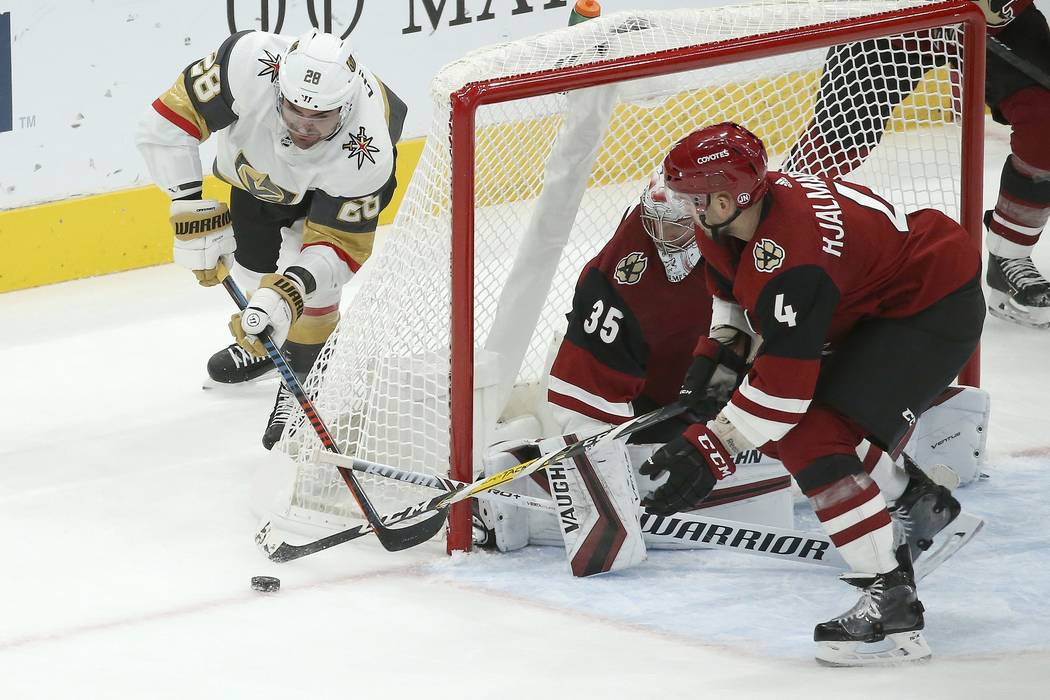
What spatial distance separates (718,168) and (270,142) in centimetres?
144

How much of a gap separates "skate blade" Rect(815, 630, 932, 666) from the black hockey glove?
469mm

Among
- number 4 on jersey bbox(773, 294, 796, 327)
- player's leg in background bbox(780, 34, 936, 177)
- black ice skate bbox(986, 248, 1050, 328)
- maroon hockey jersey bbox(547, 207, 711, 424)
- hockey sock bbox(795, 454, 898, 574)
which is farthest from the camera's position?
black ice skate bbox(986, 248, 1050, 328)

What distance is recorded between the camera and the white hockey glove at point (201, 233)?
3.60 metres

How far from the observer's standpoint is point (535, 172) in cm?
370

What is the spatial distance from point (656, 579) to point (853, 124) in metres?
1.32

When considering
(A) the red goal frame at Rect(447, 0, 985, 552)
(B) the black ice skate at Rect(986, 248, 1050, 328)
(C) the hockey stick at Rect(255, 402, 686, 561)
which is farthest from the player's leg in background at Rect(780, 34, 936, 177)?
(C) the hockey stick at Rect(255, 402, 686, 561)

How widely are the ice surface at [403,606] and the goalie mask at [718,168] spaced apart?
718 mm

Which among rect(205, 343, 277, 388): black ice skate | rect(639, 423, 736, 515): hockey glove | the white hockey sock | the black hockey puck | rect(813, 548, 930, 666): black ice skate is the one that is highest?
rect(639, 423, 736, 515): hockey glove

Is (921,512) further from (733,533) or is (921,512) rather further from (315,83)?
(315,83)

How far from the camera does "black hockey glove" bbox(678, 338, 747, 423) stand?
9.37 ft

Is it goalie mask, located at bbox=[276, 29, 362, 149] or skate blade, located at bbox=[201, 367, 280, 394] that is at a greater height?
goalie mask, located at bbox=[276, 29, 362, 149]

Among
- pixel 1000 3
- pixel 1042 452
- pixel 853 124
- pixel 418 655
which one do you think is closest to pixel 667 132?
pixel 853 124

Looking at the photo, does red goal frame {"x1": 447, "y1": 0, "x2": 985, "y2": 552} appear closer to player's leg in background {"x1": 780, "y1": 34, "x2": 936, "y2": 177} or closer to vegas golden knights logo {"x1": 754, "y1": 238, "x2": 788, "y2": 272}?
player's leg in background {"x1": 780, "y1": 34, "x2": 936, "y2": 177}

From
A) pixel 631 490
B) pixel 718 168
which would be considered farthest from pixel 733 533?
pixel 718 168
